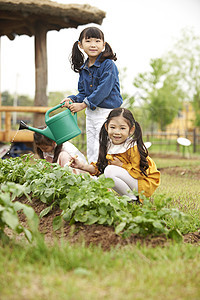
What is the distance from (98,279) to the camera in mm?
1295

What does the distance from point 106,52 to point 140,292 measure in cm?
247

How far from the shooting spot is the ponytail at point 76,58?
341 centimetres

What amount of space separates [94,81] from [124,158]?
93 cm

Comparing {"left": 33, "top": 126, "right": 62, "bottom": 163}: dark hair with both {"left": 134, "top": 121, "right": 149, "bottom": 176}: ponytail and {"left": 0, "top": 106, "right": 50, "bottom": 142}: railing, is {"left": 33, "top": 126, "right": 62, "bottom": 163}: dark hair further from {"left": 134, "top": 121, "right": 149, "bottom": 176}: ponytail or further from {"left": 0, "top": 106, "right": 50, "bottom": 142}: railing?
{"left": 0, "top": 106, "right": 50, "bottom": 142}: railing

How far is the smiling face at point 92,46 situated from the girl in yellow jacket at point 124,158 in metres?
0.77

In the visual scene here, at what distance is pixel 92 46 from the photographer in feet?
10.4

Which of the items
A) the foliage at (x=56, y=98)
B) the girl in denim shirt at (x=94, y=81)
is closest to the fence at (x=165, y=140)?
the foliage at (x=56, y=98)

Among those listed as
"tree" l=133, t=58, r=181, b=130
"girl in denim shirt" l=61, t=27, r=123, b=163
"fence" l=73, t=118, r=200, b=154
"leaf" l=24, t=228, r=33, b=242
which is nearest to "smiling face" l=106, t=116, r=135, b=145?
"girl in denim shirt" l=61, t=27, r=123, b=163

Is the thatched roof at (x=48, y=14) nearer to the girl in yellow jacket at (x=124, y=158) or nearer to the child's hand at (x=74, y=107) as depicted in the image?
the child's hand at (x=74, y=107)

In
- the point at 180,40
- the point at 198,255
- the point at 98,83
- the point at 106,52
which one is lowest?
the point at 198,255

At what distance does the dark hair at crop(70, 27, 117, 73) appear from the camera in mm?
3125

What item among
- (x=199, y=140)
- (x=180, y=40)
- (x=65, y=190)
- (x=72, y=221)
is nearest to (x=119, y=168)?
(x=65, y=190)

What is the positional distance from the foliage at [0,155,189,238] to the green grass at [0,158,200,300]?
5.6 inches

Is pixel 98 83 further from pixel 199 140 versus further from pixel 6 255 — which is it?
pixel 199 140
